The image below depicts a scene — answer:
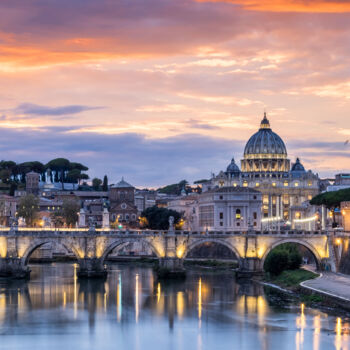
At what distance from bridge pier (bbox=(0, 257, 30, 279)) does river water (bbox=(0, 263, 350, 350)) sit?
9.71 ft

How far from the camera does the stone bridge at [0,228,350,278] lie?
82688 mm

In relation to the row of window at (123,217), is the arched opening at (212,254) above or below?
below

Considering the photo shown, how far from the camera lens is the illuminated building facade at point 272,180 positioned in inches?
7205

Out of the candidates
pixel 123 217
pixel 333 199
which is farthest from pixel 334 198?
pixel 123 217

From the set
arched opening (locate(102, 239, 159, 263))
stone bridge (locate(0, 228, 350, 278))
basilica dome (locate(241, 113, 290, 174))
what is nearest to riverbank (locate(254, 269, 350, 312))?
stone bridge (locate(0, 228, 350, 278))

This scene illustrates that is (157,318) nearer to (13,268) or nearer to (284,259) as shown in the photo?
(284,259)

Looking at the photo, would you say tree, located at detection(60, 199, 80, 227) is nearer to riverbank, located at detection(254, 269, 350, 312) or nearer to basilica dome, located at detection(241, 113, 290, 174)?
riverbank, located at detection(254, 269, 350, 312)

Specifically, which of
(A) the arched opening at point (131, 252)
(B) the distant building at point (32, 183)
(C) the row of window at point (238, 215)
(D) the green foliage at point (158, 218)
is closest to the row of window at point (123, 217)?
(C) the row of window at point (238, 215)

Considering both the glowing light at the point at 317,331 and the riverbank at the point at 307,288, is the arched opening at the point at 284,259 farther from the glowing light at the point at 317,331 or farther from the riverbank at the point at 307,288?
the glowing light at the point at 317,331

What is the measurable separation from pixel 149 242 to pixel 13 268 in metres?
13.3

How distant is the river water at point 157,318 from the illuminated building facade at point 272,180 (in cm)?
10190

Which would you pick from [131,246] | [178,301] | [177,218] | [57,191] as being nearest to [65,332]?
[178,301]

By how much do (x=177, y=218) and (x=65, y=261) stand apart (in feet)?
92.2

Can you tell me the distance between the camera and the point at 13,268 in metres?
82.3
